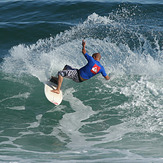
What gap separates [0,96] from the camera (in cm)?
1009

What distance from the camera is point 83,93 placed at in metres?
10.5

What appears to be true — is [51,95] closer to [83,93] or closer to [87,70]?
[87,70]

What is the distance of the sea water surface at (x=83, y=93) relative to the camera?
23.4 ft

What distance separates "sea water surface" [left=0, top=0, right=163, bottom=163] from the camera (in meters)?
7.13

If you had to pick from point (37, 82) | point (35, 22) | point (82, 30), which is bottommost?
point (37, 82)

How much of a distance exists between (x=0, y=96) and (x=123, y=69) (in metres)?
5.61

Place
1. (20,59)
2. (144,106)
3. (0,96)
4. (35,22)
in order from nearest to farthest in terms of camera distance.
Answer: (144,106) < (0,96) < (20,59) < (35,22)

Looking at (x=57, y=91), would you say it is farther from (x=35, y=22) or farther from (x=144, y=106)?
(x=35, y=22)

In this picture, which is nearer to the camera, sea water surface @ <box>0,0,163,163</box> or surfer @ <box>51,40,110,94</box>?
sea water surface @ <box>0,0,163,163</box>

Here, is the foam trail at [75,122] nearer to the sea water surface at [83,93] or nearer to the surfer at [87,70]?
the sea water surface at [83,93]

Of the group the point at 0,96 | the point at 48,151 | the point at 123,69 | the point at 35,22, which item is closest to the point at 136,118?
the point at 48,151

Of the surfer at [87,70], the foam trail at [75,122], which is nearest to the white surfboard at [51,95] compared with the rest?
the surfer at [87,70]

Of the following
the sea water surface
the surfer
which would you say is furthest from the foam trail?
the surfer

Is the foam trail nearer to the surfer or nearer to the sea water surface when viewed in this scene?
A: the sea water surface
